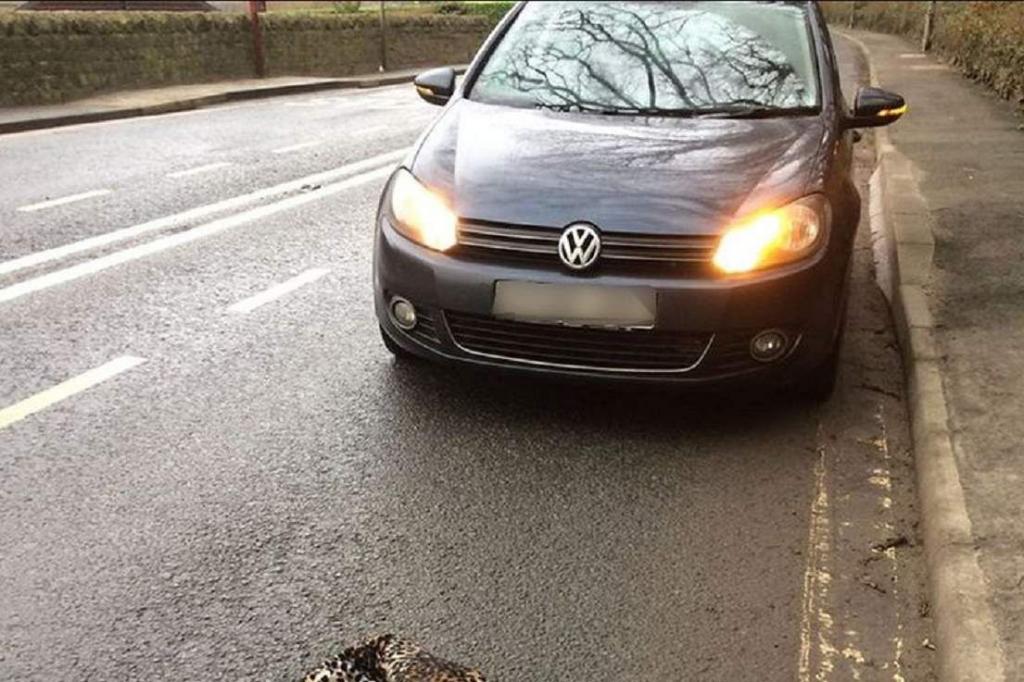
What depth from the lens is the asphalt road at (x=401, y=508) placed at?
9.60ft

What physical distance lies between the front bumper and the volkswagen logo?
0.17 ft

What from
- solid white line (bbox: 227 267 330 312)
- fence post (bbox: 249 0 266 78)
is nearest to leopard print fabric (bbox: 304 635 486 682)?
solid white line (bbox: 227 267 330 312)

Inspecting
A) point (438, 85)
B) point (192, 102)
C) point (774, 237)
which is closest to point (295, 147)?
point (192, 102)

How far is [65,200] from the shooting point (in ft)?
28.5

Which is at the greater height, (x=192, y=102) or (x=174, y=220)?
(x=174, y=220)

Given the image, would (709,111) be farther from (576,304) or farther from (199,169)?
(199,169)

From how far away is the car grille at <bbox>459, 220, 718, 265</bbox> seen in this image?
396 cm

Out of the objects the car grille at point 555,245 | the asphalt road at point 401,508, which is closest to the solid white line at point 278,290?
the asphalt road at point 401,508

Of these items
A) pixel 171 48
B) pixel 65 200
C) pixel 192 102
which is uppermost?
pixel 65 200

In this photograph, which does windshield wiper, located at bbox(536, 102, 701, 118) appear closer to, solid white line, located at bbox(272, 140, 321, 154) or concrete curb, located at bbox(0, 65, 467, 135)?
concrete curb, located at bbox(0, 65, 467, 135)

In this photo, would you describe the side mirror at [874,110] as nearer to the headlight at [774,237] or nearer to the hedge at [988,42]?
the headlight at [774,237]

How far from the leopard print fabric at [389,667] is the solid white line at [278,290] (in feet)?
10.9

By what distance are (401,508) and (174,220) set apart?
5061mm

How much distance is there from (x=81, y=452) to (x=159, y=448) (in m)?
0.27
